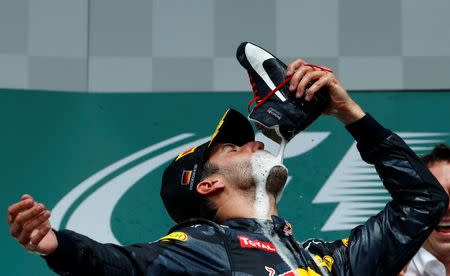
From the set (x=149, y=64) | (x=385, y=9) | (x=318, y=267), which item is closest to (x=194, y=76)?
(x=149, y=64)

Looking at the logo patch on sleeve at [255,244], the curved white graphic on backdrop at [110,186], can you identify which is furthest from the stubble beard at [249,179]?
the curved white graphic on backdrop at [110,186]

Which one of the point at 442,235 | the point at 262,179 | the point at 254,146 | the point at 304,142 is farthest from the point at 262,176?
the point at 304,142

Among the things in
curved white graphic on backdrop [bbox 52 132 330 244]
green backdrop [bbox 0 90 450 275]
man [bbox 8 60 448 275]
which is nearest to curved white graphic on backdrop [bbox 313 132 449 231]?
green backdrop [bbox 0 90 450 275]

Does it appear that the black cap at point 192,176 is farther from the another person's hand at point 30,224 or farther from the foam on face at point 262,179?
the another person's hand at point 30,224

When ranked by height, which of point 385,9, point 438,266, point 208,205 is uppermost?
point 385,9

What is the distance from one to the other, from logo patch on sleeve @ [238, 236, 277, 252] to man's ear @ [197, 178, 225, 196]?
210 millimetres

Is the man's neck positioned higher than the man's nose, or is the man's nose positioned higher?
the man's nose

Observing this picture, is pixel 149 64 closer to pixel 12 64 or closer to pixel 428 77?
pixel 12 64

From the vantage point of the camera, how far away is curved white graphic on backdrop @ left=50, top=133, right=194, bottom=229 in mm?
3359

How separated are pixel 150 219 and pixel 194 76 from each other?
1.60ft

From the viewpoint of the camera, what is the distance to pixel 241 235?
2314mm

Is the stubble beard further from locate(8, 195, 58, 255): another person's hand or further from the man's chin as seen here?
locate(8, 195, 58, 255): another person's hand

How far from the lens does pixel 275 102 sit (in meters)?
2.43

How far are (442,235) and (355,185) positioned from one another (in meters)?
0.70
